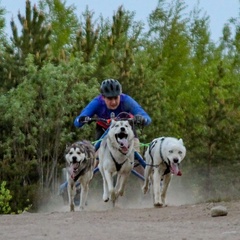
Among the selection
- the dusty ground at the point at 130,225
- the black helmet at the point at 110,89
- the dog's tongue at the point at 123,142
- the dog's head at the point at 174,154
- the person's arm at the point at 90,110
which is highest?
the black helmet at the point at 110,89

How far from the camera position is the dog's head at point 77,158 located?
1492 centimetres

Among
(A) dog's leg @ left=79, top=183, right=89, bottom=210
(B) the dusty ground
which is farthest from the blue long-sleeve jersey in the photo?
(B) the dusty ground

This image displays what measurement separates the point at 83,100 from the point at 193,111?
13.8 feet

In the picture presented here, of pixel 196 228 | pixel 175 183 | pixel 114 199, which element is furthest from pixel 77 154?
pixel 175 183

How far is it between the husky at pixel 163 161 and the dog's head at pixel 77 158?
901 millimetres

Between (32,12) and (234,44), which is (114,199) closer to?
(32,12)

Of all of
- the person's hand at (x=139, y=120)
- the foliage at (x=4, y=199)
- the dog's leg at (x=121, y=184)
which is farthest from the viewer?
the foliage at (x=4, y=199)

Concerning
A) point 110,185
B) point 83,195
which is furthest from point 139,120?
point 83,195

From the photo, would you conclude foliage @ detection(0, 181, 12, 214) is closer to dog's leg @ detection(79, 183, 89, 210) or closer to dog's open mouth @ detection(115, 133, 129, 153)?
dog's leg @ detection(79, 183, 89, 210)

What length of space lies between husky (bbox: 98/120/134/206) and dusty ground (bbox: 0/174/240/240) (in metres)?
1.06

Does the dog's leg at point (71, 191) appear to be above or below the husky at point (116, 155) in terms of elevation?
below

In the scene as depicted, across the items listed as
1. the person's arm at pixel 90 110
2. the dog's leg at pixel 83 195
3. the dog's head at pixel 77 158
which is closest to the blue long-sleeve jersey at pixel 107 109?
the person's arm at pixel 90 110

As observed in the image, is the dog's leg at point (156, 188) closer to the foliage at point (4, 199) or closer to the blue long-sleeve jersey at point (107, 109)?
the blue long-sleeve jersey at point (107, 109)

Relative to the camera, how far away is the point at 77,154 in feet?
49.2
